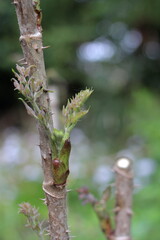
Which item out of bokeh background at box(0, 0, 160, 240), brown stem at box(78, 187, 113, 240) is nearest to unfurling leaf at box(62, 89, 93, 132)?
brown stem at box(78, 187, 113, 240)

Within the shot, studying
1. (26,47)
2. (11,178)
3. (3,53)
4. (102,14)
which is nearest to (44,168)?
(26,47)

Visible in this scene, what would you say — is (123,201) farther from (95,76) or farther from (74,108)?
(95,76)

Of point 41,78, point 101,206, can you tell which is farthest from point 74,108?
point 101,206

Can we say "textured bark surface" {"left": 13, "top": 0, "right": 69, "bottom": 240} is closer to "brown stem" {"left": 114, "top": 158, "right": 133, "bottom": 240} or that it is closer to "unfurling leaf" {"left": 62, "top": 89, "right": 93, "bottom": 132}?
"unfurling leaf" {"left": 62, "top": 89, "right": 93, "bottom": 132}

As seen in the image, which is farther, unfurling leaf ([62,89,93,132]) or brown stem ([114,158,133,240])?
brown stem ([114,158,133,240])

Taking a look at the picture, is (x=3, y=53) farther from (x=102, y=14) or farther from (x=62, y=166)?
(x=62, y=166)

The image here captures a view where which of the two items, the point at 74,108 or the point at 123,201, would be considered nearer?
the point at 74,108
